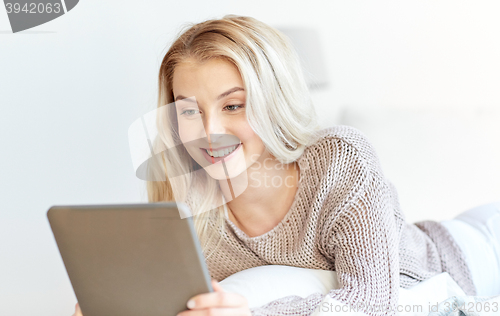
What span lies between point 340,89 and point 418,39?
368 millimetres

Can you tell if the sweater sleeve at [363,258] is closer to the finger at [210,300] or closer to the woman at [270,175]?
the woman at [270,175]

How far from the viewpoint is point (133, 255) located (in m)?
0.70

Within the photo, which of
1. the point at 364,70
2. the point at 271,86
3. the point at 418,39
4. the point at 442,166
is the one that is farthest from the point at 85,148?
the point at 442,166

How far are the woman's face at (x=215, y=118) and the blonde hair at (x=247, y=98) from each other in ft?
0.07

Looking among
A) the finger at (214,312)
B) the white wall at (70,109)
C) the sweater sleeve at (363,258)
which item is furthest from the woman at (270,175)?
the white wall at (70,109)

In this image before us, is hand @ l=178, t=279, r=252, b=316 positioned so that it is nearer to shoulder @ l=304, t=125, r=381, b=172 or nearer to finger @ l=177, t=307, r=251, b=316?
finger @ l=177, t=307, r=251, b=316

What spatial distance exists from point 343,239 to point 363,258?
0.18 feet

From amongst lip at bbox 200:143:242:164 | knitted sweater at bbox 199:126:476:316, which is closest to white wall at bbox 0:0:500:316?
lip at bbox 200:143:242:164

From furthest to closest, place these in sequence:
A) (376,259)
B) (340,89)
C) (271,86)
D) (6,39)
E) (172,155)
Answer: (340,89) → (6,39) → (172,155) → (271,86) → (376,259)

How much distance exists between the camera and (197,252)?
2.20ft

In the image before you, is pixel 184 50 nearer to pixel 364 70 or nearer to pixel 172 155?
pixel 172 155

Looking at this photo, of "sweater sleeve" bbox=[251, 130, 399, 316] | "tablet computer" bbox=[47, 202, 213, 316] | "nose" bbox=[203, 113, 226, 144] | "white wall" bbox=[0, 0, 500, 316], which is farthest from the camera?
"white wall" bbox=[0, 0, 500, 316]

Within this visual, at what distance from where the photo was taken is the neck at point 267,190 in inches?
45.3

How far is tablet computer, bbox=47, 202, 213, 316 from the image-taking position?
66 centimetres
